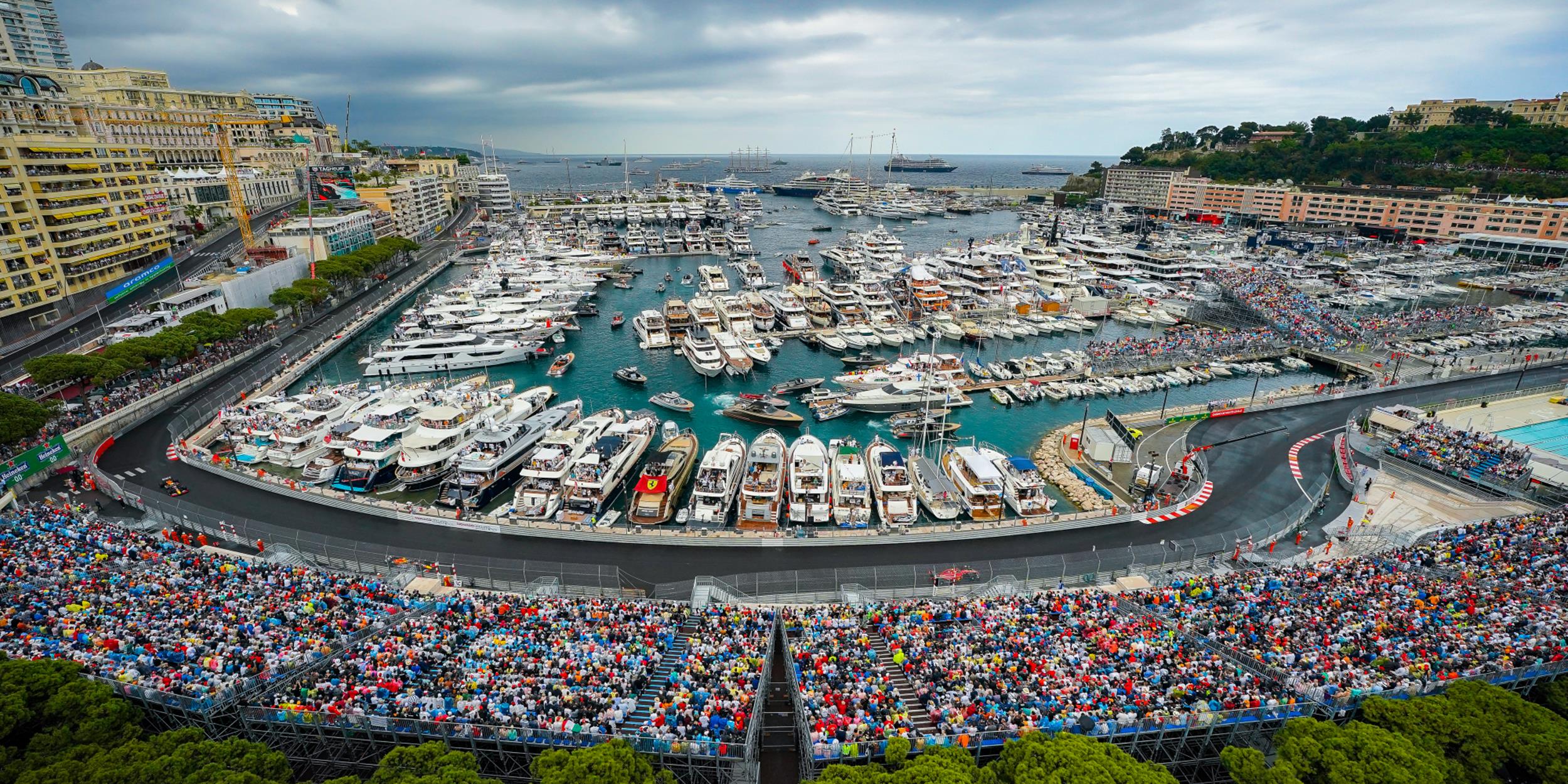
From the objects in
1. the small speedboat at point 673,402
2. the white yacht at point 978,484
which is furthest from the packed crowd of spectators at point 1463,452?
the small speedboat at point 673,402

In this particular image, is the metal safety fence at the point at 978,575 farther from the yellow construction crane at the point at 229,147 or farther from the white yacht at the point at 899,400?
the yellow construction crane at the point at 229,147

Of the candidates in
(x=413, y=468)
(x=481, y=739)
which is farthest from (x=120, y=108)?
(x=481, y=739)

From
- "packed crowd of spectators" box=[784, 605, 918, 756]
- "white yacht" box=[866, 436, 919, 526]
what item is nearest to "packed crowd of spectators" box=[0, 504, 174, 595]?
"packed crowd of spectators" box=[784, 605, 918, 756]

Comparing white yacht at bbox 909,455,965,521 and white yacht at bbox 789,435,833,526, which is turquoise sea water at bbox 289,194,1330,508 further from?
white yacht at bbox 789,435,833,526

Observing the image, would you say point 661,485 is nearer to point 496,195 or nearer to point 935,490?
point 935,490

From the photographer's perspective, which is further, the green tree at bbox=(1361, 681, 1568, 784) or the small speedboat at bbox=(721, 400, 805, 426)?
the small speedboat at bbox=(721, 400, 805, 426)
